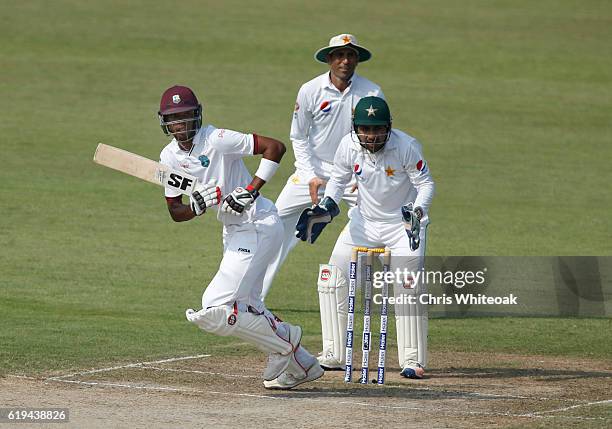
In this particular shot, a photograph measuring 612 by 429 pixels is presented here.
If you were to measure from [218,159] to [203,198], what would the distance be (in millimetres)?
333

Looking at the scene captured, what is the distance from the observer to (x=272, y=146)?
27.9 feet

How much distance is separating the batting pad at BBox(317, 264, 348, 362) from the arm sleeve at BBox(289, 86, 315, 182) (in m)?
1.44

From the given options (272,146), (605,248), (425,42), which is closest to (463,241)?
(605,248)

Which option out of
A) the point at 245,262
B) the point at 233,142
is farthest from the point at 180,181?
the point at 245,262

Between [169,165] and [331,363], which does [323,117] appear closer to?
[331,363]

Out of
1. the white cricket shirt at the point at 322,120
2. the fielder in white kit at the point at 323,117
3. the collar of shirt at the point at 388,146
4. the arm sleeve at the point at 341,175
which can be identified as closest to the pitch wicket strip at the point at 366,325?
the arm sleeve at the point at 341,175

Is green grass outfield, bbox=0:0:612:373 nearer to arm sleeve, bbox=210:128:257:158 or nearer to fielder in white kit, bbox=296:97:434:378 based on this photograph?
fielder in white kit, bbox=296:97:434:378

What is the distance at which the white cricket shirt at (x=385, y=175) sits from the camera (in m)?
9.08

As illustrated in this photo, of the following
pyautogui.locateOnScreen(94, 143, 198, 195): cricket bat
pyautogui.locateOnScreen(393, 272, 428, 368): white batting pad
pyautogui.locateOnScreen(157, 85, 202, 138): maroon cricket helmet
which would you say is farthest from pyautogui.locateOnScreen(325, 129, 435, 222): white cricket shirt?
pyautogui.locateOnScreen(157, 85, 202, 138): maroon cricket helmet

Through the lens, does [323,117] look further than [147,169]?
Yes

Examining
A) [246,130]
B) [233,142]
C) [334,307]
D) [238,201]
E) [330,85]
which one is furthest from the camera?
[246,130]

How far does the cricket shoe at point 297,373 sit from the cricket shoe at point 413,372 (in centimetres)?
79

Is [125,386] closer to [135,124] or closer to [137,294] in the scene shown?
[137,294]

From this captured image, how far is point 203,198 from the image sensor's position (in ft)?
27.3
